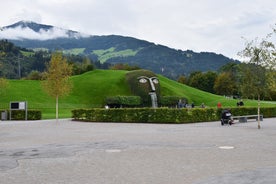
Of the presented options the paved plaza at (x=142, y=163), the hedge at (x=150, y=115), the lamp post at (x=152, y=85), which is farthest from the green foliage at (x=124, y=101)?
the paved plaza at (x=142, y=163)

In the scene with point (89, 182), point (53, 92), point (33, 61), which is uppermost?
point (33, 61)

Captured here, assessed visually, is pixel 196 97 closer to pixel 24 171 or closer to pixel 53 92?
pixel 53 92

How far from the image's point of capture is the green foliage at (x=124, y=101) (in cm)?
5678

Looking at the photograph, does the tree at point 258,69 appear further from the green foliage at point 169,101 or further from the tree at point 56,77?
the green foliage at point 169,101

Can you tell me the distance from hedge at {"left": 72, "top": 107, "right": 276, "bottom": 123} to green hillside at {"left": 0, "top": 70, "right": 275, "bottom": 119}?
1837 cm

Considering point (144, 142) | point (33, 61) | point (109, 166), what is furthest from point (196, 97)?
point (33, 61)

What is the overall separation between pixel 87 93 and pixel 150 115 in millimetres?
35213

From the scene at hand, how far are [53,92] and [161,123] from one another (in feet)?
40.4

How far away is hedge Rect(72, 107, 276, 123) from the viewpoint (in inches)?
1187

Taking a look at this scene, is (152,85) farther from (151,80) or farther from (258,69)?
(258,69)

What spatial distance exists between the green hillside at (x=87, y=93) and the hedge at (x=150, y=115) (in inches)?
723

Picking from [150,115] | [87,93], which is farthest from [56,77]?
[87,93]

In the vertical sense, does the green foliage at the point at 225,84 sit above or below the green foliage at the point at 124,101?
above

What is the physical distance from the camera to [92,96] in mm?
63969
